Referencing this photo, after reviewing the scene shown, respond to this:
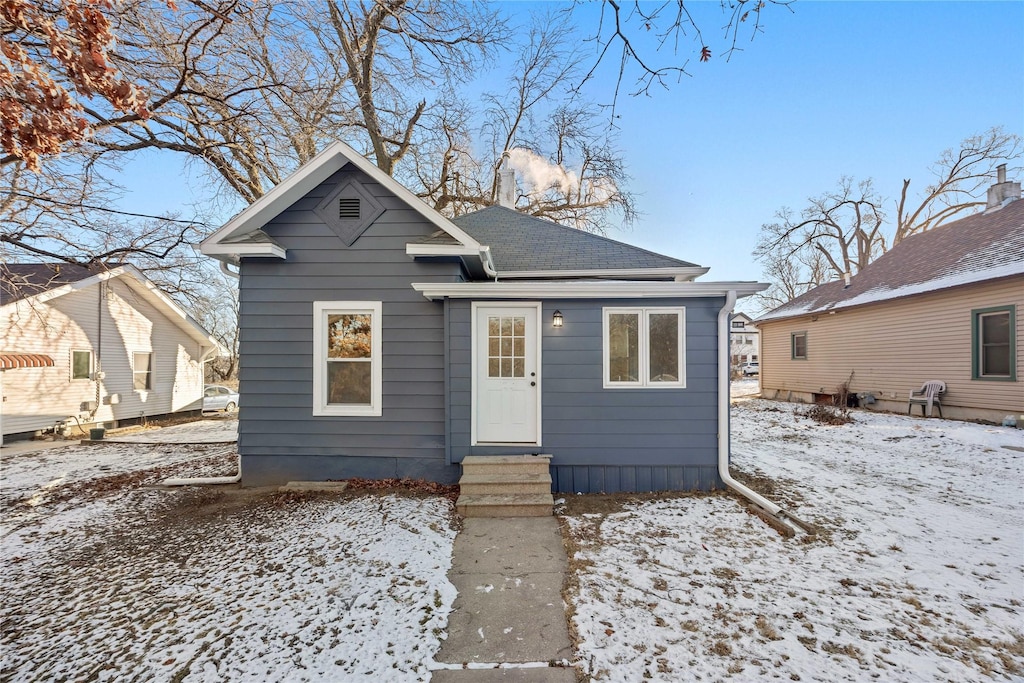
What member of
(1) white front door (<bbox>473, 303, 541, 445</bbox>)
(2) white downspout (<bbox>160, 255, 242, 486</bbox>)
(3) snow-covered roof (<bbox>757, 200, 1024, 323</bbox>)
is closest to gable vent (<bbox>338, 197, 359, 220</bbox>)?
(2) white downspout (<bbox>160, 255, 242, 486</bbox>)

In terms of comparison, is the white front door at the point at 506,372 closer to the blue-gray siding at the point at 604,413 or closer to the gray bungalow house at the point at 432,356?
the gray bungalow house at the point at 432,356

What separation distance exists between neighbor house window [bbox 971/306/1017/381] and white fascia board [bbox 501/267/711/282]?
323 inches

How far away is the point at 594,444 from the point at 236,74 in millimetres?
10458

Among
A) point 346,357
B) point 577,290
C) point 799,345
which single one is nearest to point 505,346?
point 577,290

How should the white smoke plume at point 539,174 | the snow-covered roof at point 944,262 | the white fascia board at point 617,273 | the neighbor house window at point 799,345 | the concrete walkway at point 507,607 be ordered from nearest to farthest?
the concrete walkway at point 507,607
the white fascia board at point 617,273
the snow-covered roof at point 944,262
the neighbor house window at point 799,345
the white smoke plume at point 539,174

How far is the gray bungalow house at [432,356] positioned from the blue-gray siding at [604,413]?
0.02 m

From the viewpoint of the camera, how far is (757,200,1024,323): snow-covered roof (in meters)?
9.57

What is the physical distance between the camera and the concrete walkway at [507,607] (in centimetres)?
246

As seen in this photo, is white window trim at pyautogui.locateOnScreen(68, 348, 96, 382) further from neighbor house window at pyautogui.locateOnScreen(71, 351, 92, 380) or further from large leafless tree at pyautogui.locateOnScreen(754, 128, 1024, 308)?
large leafless tree at pyautogui.locateOnScreen(754, 128, 1024, 308)

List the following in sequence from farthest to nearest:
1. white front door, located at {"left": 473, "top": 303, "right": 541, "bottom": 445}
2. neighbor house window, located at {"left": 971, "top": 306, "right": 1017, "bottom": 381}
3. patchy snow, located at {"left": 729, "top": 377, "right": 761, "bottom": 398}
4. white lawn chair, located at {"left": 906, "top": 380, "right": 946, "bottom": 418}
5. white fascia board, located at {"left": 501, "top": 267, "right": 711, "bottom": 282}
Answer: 1. patchy snow, located at {"left": 729, "top": 377, "right": 761, "bottom": 398}
2. white lawn chair, located at {"left": 906, "top": 380, "right": 946, "bottom": 418}
3. neighbor house window, located at {"left": 971, "top": 306, "right": 1017, "bottom": 381}
4. white fascia board, located at {"left": 501, "top": 267, "right": 711, "bottom": 282}
5. white front door, located at {"left": 473, "top": 303, "right": 541, "bottom": 445}

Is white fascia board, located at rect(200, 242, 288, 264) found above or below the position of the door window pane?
above

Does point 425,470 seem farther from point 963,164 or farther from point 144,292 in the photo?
point 963,164

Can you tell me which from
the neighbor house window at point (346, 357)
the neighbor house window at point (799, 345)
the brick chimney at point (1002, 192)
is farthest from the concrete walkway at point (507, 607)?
the brick chimney at point (1002, 192)

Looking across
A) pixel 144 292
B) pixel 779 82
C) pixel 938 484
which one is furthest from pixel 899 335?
pixel 144 292
